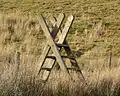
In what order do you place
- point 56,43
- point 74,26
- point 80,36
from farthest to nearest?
point 74,26 < point 80,36 < point 56,43

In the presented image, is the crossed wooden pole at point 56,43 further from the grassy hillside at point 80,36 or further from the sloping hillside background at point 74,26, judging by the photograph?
the sloping hillside background at point 74,26

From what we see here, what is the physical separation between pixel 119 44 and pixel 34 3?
800 centimetres

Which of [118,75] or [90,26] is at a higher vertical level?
[90,26]

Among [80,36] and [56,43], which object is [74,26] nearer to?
[80,36]

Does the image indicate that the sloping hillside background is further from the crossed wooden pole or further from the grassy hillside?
the crossed wooden pole

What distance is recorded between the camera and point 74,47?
23.4m

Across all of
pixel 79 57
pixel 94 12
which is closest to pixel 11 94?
pixel 79 57

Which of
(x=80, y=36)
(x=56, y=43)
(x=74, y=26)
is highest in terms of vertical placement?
(x=74, y=26)

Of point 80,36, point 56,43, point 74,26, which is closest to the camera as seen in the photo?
point 56,43

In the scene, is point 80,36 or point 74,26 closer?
point 80,36

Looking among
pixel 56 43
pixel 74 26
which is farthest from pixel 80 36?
pixel 56 43

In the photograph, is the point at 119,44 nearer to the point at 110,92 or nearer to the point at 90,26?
the point at 90,26

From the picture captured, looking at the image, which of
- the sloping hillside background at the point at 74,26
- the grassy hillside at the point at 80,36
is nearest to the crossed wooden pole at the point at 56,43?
the grassy hillside at the point at 80,36

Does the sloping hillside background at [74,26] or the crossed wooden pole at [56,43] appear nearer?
the crossed wooden pole at [56,43]
